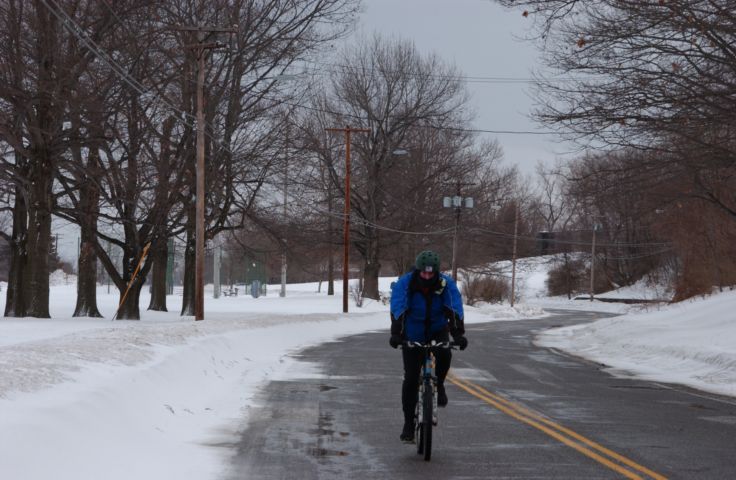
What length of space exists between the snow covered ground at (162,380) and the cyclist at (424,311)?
78.7 inches

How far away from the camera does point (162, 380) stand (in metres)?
12.4

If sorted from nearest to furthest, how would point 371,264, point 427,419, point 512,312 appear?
point 427,419 → point 512,312 → point 371,264

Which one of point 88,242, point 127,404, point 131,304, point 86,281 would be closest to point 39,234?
point 88,242

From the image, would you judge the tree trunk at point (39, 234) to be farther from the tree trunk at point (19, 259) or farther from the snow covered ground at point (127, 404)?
the snow covered ground at point (127, 404)

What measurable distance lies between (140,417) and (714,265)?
3861cm

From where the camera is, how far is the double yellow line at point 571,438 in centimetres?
807

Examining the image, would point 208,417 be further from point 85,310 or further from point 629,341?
point 85,310

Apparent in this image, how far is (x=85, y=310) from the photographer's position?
122ft

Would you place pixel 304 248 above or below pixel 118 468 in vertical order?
above

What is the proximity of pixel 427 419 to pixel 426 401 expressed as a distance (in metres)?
0.16

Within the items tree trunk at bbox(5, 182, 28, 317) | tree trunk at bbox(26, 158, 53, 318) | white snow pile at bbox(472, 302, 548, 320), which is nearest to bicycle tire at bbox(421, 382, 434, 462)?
tree trunk at bbox(26, 158, 53, 318)

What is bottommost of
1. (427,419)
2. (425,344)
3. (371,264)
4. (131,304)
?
(427,419)

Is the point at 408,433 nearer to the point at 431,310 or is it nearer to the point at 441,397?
the point at 441,397

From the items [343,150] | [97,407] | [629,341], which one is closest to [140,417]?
[97,407]
